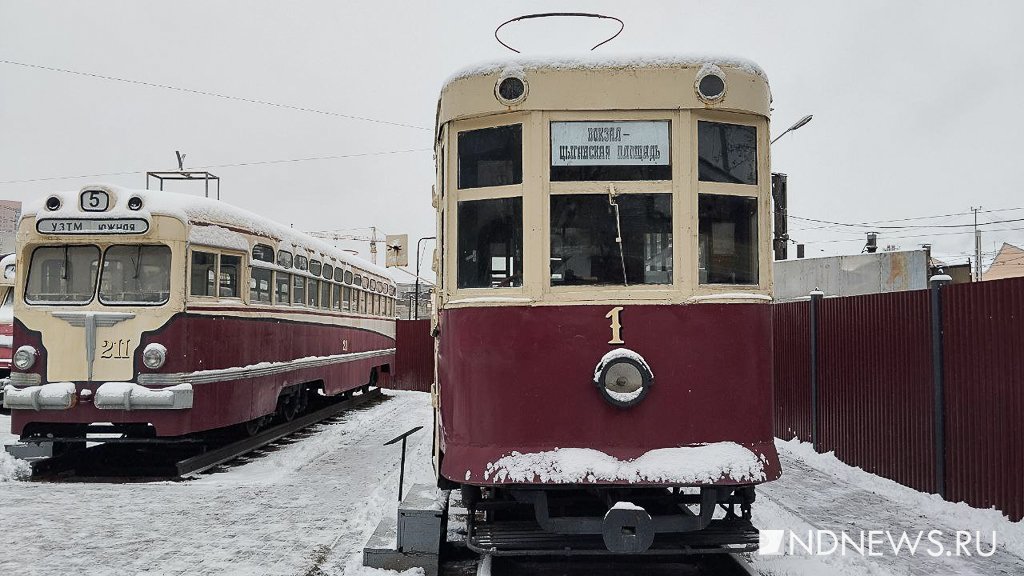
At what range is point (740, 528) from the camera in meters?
4.78

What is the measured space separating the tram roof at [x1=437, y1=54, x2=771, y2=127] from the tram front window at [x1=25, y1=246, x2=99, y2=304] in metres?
5.64

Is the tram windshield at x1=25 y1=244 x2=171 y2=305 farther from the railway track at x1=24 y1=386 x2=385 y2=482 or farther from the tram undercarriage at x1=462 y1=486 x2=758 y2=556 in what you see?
the tram undercarriage at x1=462 y1=486 x2=758 y2=556

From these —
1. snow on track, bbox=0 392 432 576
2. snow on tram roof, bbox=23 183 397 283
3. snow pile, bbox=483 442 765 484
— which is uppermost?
snow on tram roof, bbox=23 183 397 283

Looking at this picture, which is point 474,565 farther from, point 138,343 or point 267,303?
point 267,303

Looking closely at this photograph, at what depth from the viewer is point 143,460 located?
31.1 feet

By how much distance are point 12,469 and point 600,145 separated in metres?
7.63

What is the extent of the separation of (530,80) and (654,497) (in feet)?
8.89

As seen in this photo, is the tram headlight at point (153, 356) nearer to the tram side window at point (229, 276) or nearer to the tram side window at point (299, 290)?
the tram side window at point (229, 276)

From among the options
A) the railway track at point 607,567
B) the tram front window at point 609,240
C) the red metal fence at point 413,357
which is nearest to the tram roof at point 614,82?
the tram front window at point 609,240

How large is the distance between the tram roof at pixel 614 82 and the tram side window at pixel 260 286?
590 centimetres

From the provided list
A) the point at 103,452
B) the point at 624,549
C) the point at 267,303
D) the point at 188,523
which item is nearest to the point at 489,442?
the point at 624,549

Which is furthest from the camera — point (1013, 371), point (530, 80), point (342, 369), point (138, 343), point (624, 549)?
point (342, 369)

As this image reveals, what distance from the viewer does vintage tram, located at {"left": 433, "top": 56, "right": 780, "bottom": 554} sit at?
4.49 m

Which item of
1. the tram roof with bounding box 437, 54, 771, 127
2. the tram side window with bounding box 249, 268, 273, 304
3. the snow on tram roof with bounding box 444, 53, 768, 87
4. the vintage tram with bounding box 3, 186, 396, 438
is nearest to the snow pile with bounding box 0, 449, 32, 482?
the vintage tram with bounding box 3, 186, 396, 438
